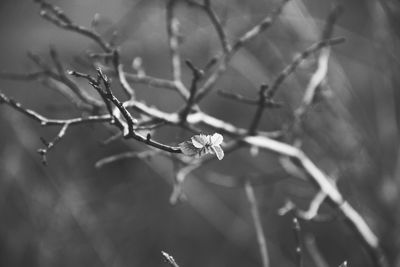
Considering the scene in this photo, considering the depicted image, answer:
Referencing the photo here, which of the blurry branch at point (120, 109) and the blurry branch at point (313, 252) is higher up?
the blurry branch at point (313, 252)

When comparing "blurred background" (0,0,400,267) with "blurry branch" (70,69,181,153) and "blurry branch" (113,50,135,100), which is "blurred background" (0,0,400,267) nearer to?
"blurry branch" (113,50,135,100)

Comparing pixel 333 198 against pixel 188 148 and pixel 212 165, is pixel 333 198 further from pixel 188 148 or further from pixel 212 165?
pixel 212 165

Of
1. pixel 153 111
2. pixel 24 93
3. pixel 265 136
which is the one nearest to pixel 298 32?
pixel 265 136

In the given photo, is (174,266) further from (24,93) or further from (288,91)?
(24,93)

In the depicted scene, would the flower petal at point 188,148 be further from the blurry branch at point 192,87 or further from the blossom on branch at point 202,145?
the blurry branch at point 192,87

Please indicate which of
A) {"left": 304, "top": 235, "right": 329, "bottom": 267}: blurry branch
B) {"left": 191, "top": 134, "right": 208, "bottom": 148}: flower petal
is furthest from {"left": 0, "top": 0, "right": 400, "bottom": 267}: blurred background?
{"left": 191, "top": 134, "right": 208, "bottom": 148}: flower petal

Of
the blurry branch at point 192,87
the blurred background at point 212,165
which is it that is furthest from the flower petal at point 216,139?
the blurred background at point 212,165

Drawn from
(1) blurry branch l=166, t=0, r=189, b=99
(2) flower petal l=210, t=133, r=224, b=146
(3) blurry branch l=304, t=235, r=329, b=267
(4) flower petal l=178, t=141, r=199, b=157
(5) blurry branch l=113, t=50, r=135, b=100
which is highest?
(1) blurry branch l=166, t=0, r=189, b=99

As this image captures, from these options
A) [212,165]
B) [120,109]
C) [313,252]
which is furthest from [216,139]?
[212,165]
